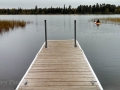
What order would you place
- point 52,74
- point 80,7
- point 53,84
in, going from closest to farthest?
point 53,84 → point 52,74 → point 80,7

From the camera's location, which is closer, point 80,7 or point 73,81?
point 73,81

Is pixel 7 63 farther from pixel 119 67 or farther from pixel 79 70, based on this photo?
pixel 119 67

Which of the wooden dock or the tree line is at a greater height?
the tree line

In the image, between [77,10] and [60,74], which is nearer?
[60,74]

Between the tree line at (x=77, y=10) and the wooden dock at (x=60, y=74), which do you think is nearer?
the wooden dock at (x=60, y=74)

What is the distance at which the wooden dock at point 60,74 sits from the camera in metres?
4.61

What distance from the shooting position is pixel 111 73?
6.83m

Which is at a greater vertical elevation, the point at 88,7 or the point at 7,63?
the point at 88,7

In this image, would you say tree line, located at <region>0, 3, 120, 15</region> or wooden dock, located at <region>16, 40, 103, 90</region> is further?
tree line, located at <region>0, 3, 120, 15</region>

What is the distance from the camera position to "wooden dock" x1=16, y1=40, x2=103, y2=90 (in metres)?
4.61

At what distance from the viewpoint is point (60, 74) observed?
537 cm

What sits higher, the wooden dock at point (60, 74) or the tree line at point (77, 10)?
the tree line at point (77, 10)

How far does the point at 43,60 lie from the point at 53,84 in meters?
2.12

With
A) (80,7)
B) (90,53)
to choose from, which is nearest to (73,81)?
(90,53)
